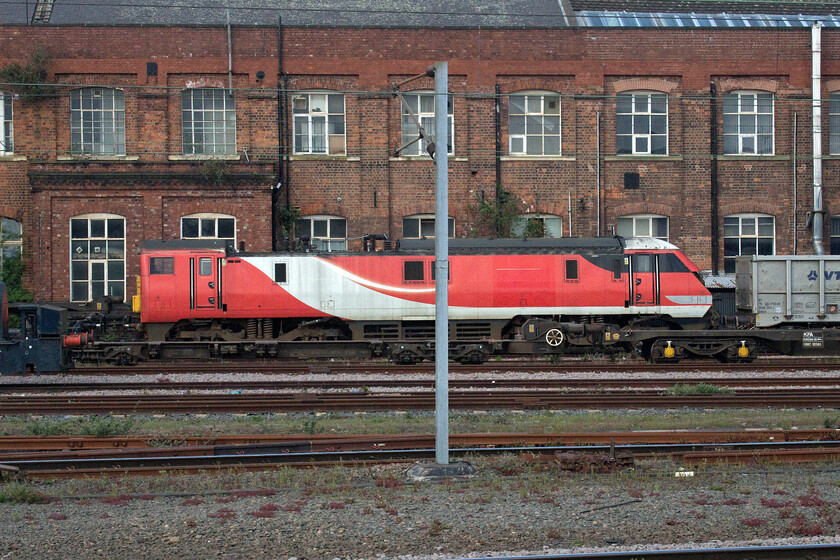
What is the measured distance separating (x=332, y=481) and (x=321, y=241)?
17060 mm

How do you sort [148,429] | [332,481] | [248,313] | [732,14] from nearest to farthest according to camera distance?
1. [332,481]
2. [148,429]
3. [248,313]
4. [732,14]

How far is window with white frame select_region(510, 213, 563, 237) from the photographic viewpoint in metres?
25.1

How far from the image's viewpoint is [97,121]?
25.3 meters

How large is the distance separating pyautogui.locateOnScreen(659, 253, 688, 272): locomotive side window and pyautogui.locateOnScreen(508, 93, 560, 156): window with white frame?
24.7 feet

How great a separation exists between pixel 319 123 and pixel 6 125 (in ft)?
33.4

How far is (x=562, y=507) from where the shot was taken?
7.98 meters

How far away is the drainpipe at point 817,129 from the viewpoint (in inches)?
1033

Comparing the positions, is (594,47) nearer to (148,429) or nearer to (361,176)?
(361,176)

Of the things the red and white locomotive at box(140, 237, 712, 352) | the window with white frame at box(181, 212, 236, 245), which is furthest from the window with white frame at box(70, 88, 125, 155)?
the red and white locomotive at box(140, 237, 712, 352)

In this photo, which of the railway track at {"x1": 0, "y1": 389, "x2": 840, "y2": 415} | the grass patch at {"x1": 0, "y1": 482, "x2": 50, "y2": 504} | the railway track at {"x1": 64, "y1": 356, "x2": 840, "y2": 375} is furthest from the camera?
the railway track at {"x1": 64, "y1": 356, "x2": 840, "y2": 375}

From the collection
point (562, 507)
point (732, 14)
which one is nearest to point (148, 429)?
point (562, 507)

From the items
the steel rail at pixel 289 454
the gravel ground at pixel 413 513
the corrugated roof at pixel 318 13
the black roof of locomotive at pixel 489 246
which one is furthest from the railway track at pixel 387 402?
the corrugated roof at pixel 318 13

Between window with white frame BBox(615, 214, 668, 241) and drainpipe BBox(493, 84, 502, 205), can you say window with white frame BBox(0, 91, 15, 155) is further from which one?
window with white frame BBox(615, 214, 668, 241)

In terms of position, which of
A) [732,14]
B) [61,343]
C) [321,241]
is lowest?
[61,343]
